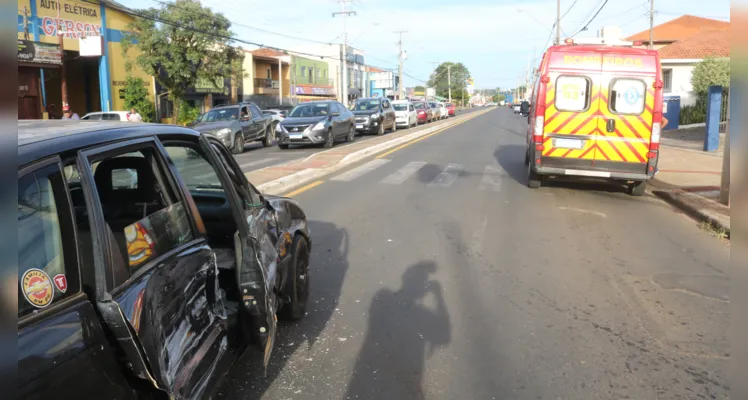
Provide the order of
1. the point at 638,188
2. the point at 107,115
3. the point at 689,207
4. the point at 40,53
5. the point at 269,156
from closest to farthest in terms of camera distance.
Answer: the point at 689,207 < the point at 638,188 < the point at 269,156 < the point at 107,115 < the point at 40,53

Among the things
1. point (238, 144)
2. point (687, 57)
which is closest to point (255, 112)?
point (238, 144)

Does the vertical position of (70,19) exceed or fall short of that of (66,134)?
it exceeds it

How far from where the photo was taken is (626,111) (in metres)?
10.3

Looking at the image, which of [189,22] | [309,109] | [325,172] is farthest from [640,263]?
[189,22]

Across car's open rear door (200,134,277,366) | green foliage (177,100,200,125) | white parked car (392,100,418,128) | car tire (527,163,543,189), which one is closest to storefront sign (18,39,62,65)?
green foliage (177,100,200,125)

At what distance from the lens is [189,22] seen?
3059cm

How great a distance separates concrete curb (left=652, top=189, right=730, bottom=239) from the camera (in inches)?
323

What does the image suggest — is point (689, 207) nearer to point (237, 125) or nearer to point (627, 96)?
point (627, 96)

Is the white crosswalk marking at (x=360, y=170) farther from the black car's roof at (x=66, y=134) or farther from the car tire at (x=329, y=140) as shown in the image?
the black car's roof at (x=66, y=134)

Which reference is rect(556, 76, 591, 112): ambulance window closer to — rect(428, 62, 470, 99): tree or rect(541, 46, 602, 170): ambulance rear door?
rect(541, 46, 602, 170): ambulance rear door

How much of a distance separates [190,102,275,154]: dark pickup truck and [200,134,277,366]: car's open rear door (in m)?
15.0

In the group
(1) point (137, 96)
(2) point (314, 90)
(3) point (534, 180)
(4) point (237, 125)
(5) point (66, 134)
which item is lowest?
(3) point (534, 180)

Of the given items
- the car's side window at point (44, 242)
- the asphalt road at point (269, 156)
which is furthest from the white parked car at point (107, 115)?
the car's side window at point (44, 242)

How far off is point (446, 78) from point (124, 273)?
5811 inches
